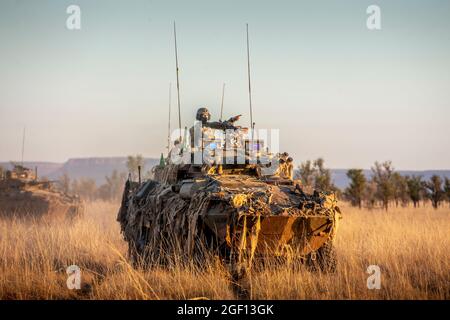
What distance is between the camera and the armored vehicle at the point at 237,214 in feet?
26.6

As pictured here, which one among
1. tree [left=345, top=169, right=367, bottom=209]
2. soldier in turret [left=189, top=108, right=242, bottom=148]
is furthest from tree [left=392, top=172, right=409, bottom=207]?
soldier in turret [left=189, top=108, right=242, bottom=148]

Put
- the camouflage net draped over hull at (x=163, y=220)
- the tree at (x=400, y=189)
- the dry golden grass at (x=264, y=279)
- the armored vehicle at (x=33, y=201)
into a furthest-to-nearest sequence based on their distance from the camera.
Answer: the tree at (x=400, y=189)
the armored vehicle at (x=33, y=201)
the camouflage net draped over hull at (x=163, y=220)
the dry golden grass at (x=264, y=279)

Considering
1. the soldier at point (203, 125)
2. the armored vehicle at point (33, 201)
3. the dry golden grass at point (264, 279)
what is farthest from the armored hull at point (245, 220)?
the armored vehicle at point (33, 201)

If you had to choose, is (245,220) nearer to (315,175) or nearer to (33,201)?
(33,201)

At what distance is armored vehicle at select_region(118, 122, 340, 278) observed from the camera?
8.12 m

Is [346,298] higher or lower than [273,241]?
lower

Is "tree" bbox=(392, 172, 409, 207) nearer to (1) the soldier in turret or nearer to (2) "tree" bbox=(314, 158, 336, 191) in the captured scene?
(2) "tree" bbox=(314, 158, 336, 191)

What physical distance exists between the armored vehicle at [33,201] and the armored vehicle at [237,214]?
9.41m

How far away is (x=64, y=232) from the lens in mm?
16234

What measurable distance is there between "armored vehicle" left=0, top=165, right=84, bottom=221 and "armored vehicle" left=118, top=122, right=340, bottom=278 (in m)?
9.41

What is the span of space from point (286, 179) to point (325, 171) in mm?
20697

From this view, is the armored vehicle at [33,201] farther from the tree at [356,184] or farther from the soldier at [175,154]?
the tree at [356,184]
